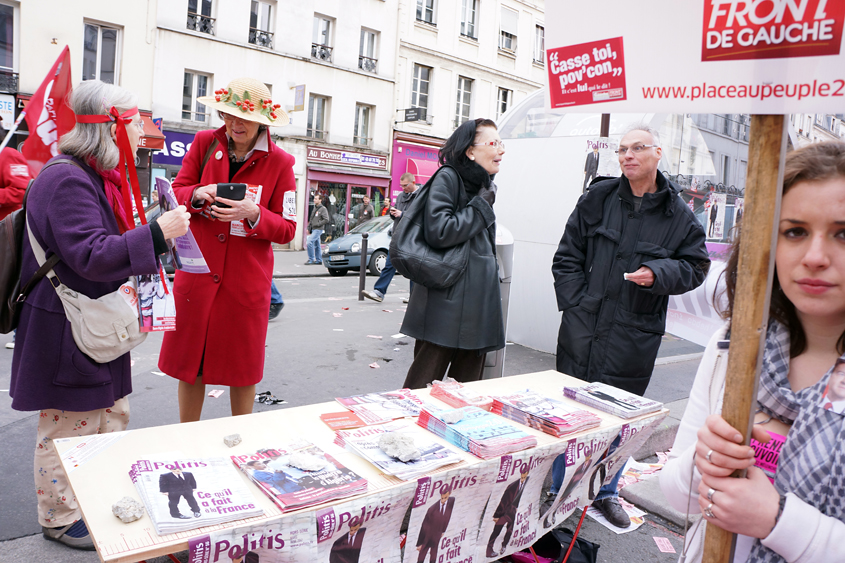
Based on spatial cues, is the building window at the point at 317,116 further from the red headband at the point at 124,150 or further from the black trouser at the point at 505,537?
the black trouser at the point at 505,537

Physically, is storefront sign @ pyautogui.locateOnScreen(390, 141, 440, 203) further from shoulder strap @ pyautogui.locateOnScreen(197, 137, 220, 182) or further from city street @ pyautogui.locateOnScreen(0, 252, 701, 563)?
shoulder strap @ pyautogui.locateOnScreen(197, 137, 220, 182)

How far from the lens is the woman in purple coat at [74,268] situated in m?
2.48

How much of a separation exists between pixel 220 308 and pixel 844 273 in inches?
108

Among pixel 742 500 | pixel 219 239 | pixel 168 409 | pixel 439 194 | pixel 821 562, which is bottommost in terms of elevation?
pixel 168 409

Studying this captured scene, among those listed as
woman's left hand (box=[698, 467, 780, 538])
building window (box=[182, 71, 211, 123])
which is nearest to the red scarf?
woman's left hand (box=[698, 467, 780, 538])

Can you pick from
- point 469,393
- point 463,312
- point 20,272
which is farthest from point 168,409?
point 469,393

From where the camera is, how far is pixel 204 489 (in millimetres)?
1719

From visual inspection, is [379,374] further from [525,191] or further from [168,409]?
[525,191]

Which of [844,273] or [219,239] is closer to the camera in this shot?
[844,273]

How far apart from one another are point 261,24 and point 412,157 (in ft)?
25.3

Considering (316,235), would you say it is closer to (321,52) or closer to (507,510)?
(321,52)

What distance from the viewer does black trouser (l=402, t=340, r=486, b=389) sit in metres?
3.76

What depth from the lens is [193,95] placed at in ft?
65.4

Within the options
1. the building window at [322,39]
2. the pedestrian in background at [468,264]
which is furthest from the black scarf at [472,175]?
the building window at [322,39]
